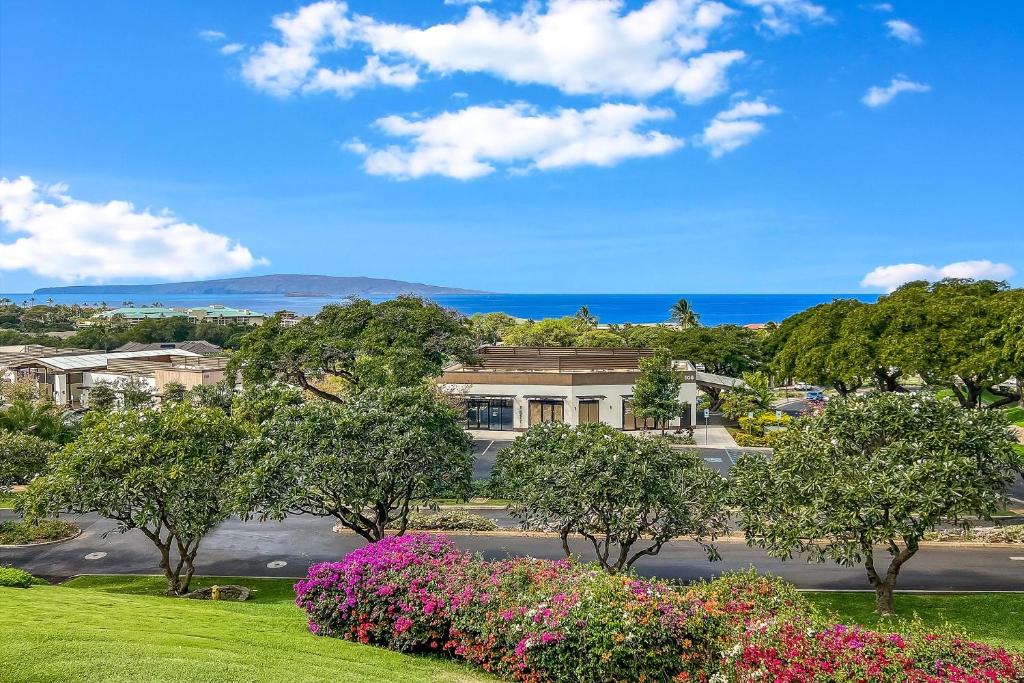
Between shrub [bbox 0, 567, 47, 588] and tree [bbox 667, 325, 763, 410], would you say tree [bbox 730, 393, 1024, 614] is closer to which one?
Result: shrub [bbox 0, 567, 47, 588]

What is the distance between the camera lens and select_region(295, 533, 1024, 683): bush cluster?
10781 millimetres

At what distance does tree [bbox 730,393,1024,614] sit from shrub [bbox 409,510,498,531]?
1146 centimetres

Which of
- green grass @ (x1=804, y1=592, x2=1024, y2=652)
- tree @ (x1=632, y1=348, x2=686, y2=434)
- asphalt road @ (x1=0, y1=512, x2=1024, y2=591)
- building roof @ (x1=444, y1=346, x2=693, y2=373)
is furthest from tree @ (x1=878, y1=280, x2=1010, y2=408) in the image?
building roof @ (x1=444, y1=346, x2=693, y2=373)

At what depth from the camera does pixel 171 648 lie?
11.2 m

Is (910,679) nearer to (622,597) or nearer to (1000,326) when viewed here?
(622,597)

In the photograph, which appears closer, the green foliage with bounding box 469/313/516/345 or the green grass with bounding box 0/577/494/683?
the green grass with bounding box 0/577/494/683

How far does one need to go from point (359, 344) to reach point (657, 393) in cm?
1974

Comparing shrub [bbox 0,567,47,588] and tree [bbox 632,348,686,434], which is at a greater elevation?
tree [bbox 632,348,686,434]

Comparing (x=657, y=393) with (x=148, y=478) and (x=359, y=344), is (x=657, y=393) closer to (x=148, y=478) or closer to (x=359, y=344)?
(x=359, y=344)

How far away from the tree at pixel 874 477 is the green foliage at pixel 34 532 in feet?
80.4

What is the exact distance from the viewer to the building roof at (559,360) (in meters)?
55.1

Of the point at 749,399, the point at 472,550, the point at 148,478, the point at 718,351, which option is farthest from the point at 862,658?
the point at 718,351

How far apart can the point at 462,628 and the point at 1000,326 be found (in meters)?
29.4

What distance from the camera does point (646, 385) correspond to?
152 feet
